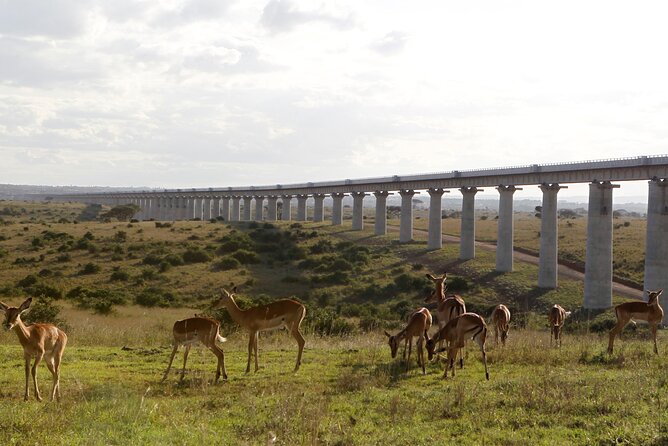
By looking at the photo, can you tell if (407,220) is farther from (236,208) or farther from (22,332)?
(22,332)

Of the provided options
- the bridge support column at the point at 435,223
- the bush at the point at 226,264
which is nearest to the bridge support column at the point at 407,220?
the bridge support column at the point at 435,223

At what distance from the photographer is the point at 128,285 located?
172 ft

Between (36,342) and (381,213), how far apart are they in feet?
263

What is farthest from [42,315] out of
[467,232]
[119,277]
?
[467,232]

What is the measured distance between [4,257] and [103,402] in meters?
55.1

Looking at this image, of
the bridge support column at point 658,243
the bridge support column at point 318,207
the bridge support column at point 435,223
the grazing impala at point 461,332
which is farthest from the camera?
the bridge support column at point 318,207

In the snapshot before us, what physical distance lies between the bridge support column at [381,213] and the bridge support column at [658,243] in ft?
159

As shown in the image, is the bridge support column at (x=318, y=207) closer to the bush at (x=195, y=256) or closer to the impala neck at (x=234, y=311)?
the bush at (x=195, y=256)

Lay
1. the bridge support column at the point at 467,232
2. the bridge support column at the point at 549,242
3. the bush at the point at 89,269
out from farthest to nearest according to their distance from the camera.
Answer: the bridge support column at the point at 467,232, the bush at the point at 89,269, the bridge support column at the point at 549,242

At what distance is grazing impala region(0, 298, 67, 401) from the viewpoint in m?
13.5

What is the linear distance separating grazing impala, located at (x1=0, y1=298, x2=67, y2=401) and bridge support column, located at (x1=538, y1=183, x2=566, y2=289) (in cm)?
4686

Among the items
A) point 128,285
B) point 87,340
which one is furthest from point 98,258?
point 87,340

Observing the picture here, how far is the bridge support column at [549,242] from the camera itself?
180ft

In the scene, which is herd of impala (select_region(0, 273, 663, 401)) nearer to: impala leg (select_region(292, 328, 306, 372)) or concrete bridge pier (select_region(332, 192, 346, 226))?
impala leg (select_region(292, 328, 306, 372))
